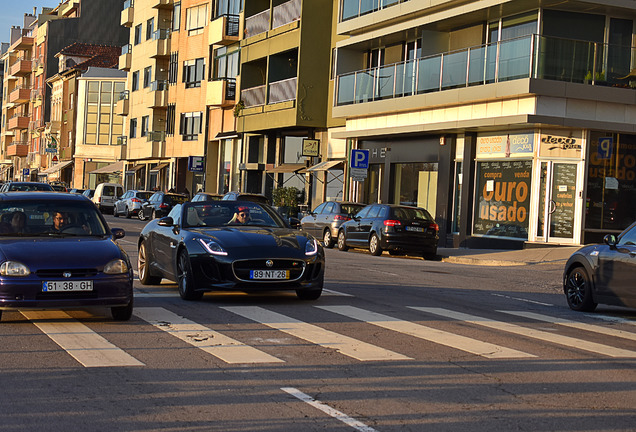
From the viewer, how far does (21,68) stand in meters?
115

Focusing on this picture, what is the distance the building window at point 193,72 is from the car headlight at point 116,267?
5124 centimetres

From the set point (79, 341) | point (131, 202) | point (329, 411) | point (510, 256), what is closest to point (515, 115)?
point (510, 256)

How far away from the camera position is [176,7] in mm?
65812

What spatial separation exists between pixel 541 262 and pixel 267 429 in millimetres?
20554

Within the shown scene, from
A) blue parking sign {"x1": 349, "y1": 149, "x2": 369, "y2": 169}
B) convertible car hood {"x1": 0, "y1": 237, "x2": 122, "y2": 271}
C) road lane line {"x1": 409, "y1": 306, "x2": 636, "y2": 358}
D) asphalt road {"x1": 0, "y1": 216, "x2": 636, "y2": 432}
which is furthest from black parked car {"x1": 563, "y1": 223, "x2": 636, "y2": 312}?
blue parking sign {"x1": 349, "y1": 149, "x2": 369, "y2": 169}

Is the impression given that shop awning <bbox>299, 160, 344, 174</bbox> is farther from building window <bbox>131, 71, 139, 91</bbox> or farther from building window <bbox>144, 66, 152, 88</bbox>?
building window <bbox>131, 71, 139, 91</bbox>

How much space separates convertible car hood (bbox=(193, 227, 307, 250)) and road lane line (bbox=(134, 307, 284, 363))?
137 centimetres

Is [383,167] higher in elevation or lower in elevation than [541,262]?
higher

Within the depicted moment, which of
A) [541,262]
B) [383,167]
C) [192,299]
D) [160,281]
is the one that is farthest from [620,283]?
[383,167]

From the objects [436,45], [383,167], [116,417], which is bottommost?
[116,417]

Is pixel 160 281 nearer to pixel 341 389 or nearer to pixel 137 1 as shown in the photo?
pixel 341 389

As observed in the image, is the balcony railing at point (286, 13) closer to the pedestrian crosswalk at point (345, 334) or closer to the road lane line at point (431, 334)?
the pedestrian crosswalk at point (345, 334)

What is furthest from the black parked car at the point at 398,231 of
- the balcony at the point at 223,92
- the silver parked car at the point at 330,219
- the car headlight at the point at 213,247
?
the balcony at the point at 223,92

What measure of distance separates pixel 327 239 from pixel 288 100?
13555 millimetres
